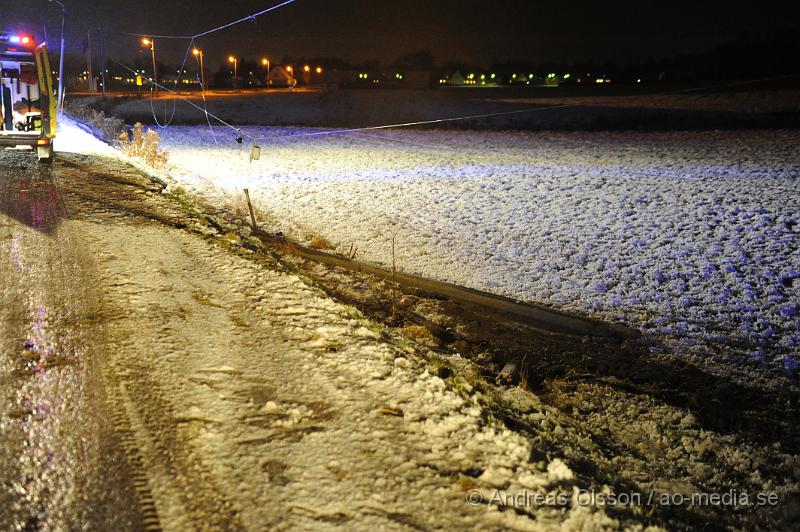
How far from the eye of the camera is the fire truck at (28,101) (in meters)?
14.0

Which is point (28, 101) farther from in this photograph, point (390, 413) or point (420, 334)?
point (390, 413)

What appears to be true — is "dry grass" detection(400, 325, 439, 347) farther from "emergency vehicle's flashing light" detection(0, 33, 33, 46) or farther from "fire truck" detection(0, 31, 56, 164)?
"emergency vehicle's flashing light" detection(0, 33, 33, 46)

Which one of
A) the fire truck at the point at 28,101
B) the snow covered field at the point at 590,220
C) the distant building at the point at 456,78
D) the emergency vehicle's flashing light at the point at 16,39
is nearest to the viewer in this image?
the snow covered field at the point at 590,220

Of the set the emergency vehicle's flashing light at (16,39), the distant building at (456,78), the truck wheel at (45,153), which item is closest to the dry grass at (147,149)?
the truck wheel at (45,153)

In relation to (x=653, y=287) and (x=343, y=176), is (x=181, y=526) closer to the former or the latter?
(x=653, y=287)

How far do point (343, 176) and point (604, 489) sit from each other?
590 inches

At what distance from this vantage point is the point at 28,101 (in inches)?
563

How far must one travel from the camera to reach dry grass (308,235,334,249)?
10445mm

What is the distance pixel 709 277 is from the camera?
8.91 meters

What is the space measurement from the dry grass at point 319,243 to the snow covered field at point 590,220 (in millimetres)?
276

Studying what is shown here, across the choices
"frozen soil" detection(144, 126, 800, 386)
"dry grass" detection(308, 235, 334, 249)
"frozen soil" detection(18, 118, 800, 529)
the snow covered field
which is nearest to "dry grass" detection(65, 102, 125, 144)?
the snow covered field

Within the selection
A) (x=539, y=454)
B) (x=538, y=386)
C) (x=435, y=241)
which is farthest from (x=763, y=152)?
(x=539, y=454)

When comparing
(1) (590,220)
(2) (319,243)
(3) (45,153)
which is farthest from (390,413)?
(3) (45,153)

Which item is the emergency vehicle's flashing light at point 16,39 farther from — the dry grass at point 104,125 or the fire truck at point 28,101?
the dry grass at point 104,125
